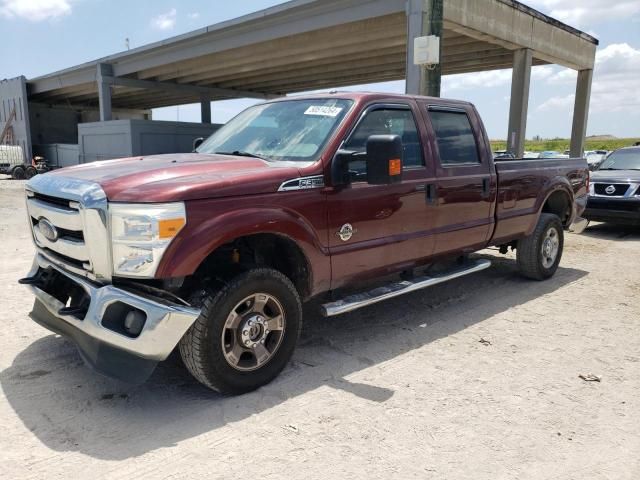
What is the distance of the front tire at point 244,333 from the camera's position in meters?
3.14

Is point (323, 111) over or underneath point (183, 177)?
over

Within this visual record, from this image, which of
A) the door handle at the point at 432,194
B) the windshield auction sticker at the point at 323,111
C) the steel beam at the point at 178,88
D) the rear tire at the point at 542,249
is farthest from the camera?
the steel beam at the point at 178,88

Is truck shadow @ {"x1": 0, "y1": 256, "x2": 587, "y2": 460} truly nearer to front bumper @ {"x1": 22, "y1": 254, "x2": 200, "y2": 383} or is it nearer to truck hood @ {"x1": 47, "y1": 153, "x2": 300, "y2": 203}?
front bumper @ {"x1": 22, "y1": 254, "x2": 200, "y2": 383}

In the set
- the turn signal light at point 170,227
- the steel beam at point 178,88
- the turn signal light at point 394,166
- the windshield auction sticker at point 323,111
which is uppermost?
the steel beam at point 178,88

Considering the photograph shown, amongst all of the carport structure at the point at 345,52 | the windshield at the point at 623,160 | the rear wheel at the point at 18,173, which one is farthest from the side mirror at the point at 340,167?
the rear wheel at the point at 18,173

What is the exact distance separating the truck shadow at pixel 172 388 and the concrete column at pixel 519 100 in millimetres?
14454

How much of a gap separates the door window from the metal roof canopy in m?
10.1

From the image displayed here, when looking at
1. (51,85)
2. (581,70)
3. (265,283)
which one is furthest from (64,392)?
(51,85)

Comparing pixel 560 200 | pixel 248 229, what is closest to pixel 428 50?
pixel 560 200

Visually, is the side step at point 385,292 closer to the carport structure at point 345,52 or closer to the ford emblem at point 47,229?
the ford emblem at point 47,229

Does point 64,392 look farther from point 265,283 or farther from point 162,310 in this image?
point 265,283

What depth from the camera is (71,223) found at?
3.19 meters

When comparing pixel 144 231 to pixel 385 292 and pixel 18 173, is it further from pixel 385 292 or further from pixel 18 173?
pixel 18 173

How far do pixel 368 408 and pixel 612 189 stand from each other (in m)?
8.60
